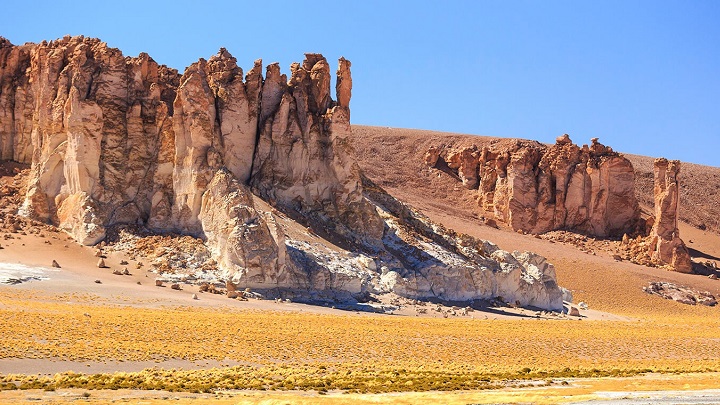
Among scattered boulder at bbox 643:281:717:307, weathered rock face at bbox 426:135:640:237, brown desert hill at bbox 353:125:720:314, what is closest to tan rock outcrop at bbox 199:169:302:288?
brown desert hill at bbox 353:125:720:314

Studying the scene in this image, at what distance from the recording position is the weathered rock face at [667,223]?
82.1 meters

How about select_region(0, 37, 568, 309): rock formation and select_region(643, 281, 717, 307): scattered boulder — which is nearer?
select_region(0, 37, 568, 309): rock formation

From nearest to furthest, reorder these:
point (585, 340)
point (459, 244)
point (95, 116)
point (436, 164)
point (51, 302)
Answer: point (51, 302) < point (585, 340) < point (95, 116) < point (459, 244) < point (436, 164)

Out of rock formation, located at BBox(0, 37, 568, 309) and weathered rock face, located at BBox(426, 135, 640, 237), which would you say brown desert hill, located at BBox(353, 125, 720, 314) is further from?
rock formation, located at BBox(0, 37, 568, 309)

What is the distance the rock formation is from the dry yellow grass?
226 inches

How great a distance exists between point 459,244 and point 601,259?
95.1 feet

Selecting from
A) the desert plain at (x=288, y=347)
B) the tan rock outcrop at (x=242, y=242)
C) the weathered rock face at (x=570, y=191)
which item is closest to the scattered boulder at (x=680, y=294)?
the desert plain at (x=288, y=347)

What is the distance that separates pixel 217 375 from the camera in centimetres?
2561

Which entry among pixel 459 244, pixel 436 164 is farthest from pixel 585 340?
pixel 436 164

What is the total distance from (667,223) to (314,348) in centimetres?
5900

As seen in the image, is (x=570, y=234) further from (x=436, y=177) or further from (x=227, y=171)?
(x=227, y=171)

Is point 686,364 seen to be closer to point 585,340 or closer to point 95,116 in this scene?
point 585,340

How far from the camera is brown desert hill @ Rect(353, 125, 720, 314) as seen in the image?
74.3 metres

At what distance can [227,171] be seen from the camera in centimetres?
4819
